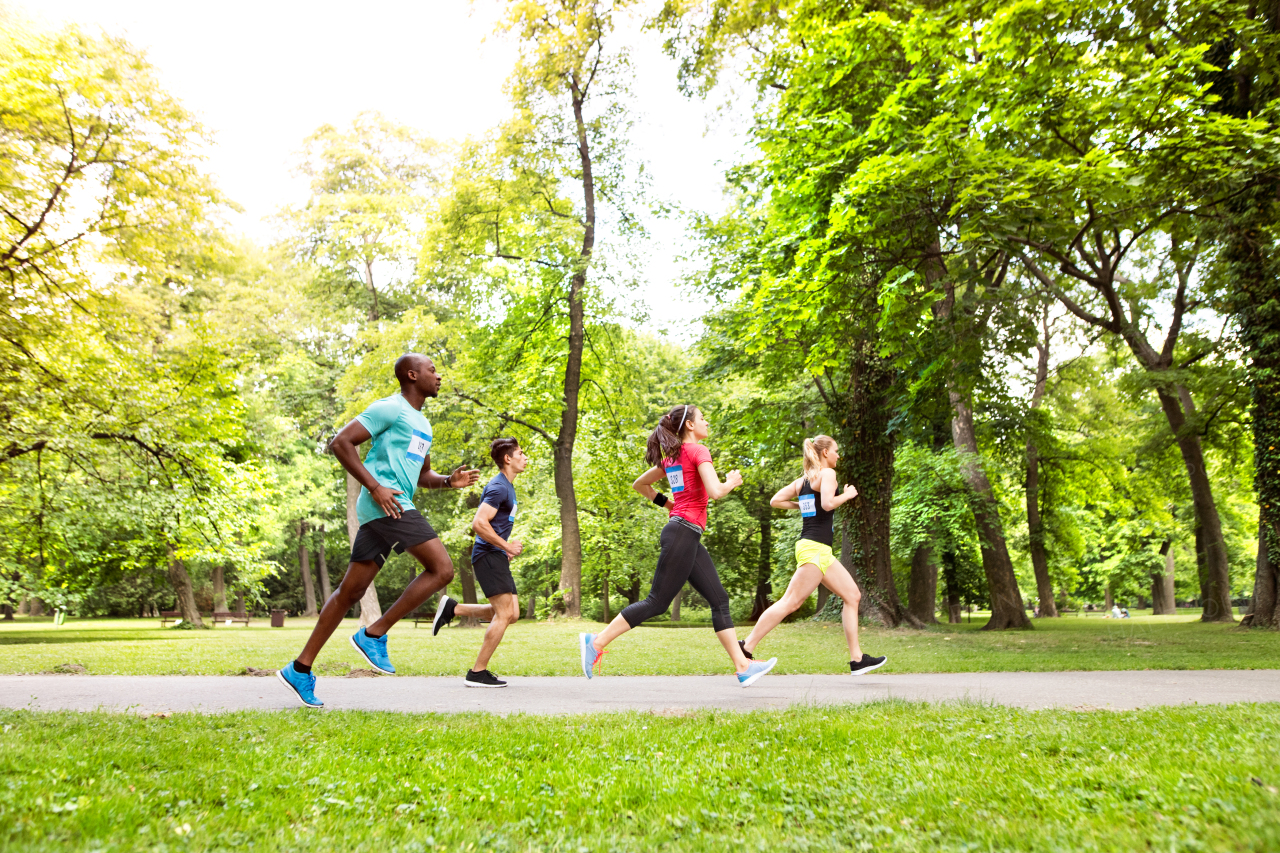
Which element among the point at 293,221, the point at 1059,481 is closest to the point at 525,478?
the point at 293,221

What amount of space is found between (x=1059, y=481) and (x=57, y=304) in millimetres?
27927

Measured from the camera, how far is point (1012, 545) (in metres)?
40.0

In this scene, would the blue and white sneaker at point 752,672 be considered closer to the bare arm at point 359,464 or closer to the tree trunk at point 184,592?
the bare arm at point 359,464

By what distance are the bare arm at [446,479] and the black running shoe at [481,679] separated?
1.86m

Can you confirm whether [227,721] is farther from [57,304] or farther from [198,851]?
[57,304]

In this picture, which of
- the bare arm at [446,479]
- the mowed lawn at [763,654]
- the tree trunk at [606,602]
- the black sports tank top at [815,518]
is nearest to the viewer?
the bare arm at [446,479]

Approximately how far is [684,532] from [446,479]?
1.94 m

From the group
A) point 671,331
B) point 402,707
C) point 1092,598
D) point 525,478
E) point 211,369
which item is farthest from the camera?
point 1092,598

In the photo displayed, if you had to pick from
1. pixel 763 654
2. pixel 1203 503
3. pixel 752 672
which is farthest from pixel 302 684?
pixel 1203 503

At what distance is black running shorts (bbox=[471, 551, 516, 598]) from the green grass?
2254 millimetres

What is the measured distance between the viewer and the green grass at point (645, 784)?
2.70 m

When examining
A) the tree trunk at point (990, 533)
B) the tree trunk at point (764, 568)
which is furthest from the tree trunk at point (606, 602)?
the tree trunk at point (990, 533)

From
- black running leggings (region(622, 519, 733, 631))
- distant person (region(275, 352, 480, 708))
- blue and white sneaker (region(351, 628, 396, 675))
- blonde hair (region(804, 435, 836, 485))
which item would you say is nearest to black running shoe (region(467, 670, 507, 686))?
blue and white sneaker (region(351, 628, 396, 675))

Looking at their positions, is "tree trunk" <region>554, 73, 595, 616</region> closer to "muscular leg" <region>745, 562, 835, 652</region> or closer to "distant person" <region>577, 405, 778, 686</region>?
"muscular leg" <region>745, 562, 835, 652</region>
